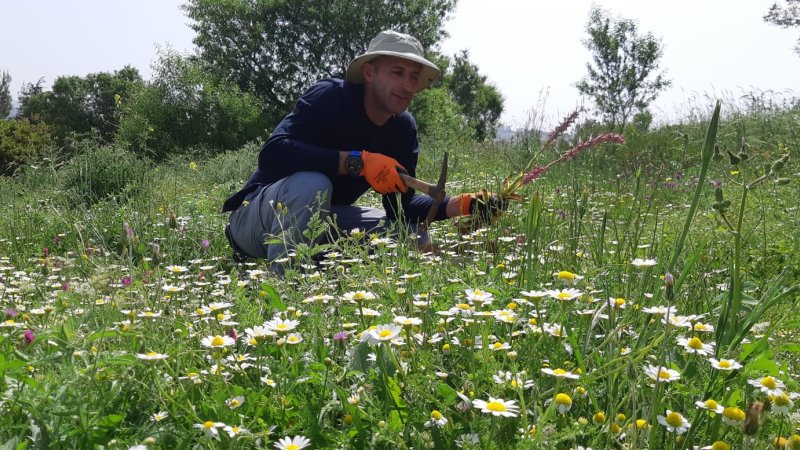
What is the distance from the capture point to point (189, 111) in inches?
933

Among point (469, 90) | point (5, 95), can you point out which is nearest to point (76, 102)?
point (5, 95)

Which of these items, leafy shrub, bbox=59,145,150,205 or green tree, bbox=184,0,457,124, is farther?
green tree, bbox=184,0,457,124

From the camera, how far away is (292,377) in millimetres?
1366

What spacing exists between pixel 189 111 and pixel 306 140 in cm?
2151

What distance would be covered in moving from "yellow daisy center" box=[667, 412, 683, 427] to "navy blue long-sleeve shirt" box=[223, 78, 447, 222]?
235cm

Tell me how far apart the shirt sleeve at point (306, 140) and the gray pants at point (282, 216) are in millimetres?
89

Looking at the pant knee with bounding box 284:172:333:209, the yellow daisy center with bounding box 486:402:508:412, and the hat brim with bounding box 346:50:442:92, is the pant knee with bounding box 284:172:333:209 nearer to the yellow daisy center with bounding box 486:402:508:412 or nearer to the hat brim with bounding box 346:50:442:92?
the hat brim with bounding box 346:50:442:92

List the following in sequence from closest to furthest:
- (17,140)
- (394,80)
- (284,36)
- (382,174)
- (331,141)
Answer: (382,174) → (394,80) → (331,141) → (17,140) → (284,36)

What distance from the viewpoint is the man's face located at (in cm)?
352

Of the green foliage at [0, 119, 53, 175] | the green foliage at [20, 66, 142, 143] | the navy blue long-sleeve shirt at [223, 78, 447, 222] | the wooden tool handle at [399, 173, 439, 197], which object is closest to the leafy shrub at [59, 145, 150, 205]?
the navy blue long-sleeve shirt at [223, 78, 447, 222]

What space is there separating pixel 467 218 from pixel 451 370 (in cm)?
154

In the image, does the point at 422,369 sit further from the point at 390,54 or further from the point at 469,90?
the point at 469,90

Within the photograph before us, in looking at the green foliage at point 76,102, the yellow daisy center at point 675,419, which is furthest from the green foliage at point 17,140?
the green foliage at point 76,102

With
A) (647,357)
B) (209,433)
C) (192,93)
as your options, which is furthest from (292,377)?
(192,93)
